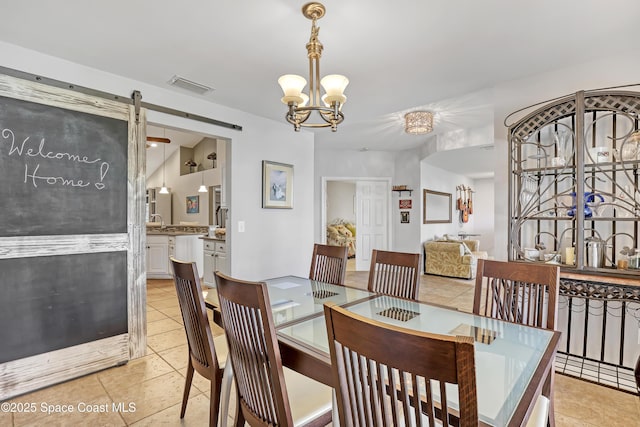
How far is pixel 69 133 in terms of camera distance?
239cm

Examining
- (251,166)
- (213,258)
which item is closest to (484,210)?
(213,258)

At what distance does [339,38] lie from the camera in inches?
82.7

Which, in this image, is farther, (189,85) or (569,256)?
(189,85)

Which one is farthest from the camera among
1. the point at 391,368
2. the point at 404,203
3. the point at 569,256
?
the point at 404,203

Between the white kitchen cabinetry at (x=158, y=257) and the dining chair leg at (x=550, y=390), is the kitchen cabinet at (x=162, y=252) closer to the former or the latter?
the white kitchen cabinetry at (x=158, y=257)

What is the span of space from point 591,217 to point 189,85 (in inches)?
134

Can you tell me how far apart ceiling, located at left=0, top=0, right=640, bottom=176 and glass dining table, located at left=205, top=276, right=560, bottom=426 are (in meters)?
1.71

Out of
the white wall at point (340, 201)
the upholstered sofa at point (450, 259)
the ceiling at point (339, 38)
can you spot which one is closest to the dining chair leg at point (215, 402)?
the ceiling at point (339, 38)

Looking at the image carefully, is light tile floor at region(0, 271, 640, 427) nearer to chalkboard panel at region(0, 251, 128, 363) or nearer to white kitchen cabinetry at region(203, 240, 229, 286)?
chalkboard panel at region(0, 251, 128, 363)

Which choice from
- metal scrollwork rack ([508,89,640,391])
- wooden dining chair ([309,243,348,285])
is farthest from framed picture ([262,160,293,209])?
metal scrollwork rack ([508,89,640,391])

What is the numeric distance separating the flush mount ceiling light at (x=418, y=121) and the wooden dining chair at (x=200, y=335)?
3.58m

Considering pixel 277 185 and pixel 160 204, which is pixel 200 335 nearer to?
pixel 277 185

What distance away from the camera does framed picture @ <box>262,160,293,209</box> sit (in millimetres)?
3760

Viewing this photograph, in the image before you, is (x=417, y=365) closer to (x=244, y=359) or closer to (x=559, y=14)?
(x=244, y=359)
